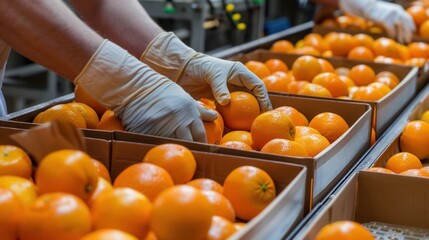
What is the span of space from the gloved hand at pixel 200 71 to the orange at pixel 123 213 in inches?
31.8

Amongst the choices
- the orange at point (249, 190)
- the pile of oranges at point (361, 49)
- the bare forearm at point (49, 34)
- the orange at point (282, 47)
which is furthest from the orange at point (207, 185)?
the orange at point (282, 47)

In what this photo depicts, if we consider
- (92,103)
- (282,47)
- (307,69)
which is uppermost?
(92,103)

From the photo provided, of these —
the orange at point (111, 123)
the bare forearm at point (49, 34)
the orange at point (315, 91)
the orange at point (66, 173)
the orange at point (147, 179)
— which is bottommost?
the orange at point (315, 91)

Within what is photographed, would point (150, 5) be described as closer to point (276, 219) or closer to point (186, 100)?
point (186, 100)

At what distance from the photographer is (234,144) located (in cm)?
163

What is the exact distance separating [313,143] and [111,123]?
0.54 m

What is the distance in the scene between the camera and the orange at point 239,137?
174 centimetres

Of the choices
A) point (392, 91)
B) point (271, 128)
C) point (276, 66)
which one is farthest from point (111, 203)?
point (276, 66)

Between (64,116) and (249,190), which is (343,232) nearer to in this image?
(249,190)

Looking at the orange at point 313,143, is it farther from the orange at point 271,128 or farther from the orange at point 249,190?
the orange at point 249,190

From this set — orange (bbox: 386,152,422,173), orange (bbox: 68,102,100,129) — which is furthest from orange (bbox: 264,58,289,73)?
orange (bbox: 68,102,100,129)

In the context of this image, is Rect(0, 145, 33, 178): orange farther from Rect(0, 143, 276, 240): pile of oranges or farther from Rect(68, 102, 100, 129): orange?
Rect(68, 102, 100, 129): orange

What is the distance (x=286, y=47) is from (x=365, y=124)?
1.45 meters

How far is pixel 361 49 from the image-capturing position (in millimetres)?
3145
